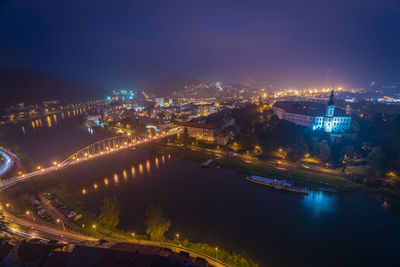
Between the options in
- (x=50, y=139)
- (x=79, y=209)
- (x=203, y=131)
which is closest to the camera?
(x=79, y=209)

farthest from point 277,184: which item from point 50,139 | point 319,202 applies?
point 50,139

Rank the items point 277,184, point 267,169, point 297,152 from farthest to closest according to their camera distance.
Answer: point 297,152, point 267,169, point 277,184

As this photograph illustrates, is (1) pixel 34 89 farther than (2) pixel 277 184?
Yes

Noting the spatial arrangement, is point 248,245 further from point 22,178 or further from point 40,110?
point 40,110

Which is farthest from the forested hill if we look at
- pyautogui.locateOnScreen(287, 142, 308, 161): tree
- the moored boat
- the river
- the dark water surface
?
pyautogui.locateOnScreen(287, 142, 308, 161): tree

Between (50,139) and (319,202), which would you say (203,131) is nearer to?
(319,202)

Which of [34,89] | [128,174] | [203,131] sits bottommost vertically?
[128,174]
